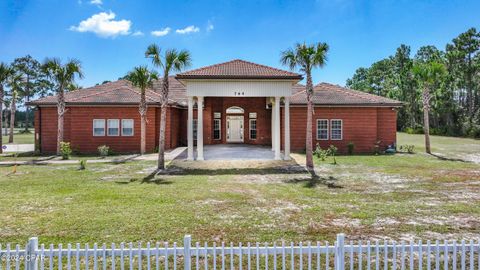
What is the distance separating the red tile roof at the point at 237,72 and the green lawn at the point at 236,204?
5579mm

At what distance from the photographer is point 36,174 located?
16062 mm

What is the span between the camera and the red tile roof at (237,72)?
19.7 metres

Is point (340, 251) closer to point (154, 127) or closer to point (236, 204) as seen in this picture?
point (236, 204)

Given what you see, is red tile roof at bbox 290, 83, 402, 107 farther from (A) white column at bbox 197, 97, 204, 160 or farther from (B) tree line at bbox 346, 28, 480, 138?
(B) tree line at bbox 346, 28, 480, 138

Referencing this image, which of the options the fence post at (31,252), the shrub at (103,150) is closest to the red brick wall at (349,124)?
the shrub at (103,150)

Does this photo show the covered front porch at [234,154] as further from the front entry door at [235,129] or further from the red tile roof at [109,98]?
the red tile roof at [109,98]

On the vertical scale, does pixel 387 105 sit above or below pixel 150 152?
above

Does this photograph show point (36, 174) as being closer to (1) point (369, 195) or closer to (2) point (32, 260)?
(2) point (32, 260)

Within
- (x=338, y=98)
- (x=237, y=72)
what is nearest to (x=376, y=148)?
(x=338, y=98)

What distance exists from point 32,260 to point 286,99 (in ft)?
57.2

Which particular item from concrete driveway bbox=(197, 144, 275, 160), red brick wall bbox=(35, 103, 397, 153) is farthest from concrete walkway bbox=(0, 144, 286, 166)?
red brick wall bbox=(35, 103, 397, 153)

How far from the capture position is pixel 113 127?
25.8m

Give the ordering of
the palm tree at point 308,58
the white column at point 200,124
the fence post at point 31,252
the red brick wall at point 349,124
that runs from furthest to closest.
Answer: the red brick wall at point 349,124 → the white column at point 200,124 → the palm tree at point 308,58 → the fence post at point 31,252

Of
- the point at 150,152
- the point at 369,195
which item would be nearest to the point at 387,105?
the point at 369,195
